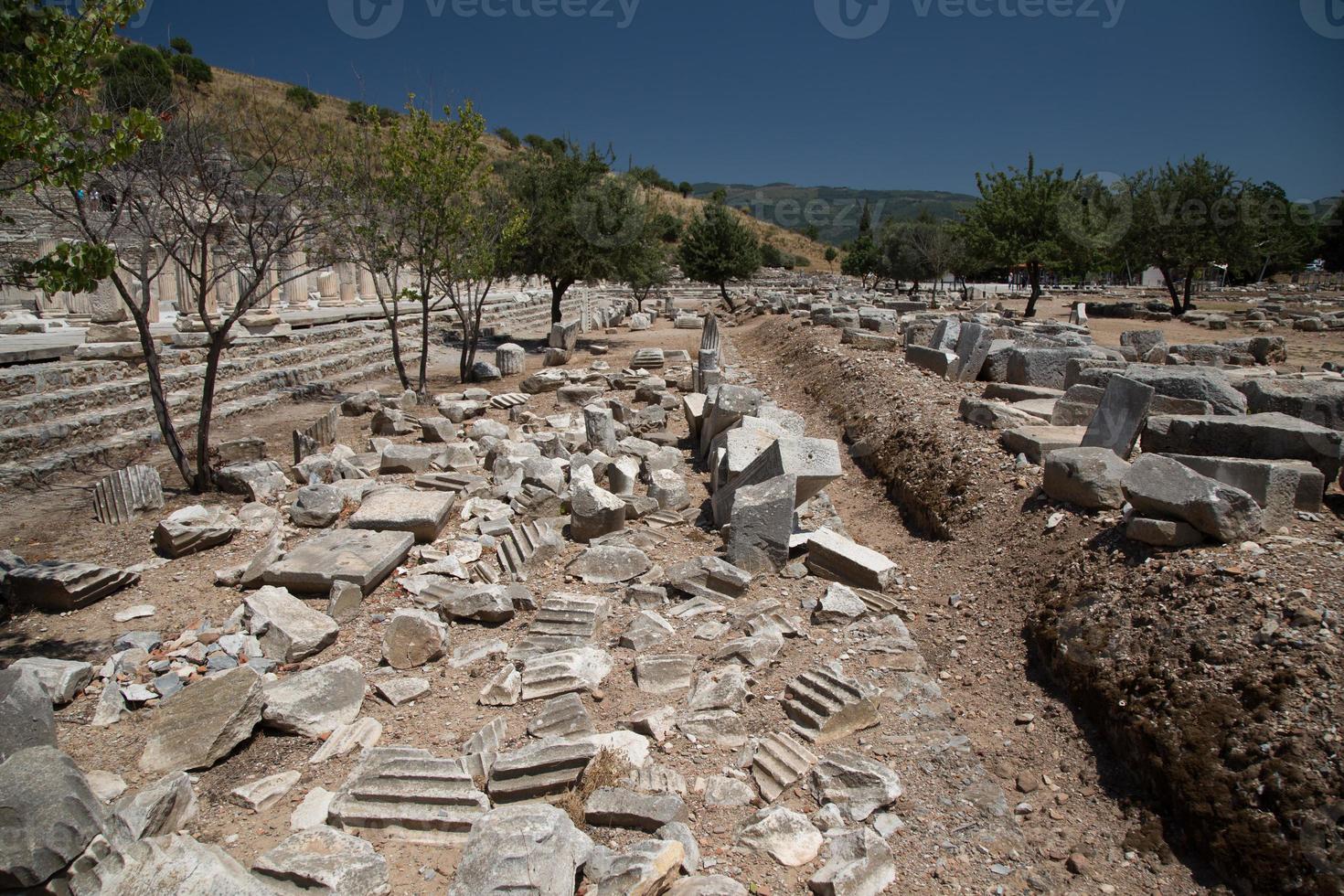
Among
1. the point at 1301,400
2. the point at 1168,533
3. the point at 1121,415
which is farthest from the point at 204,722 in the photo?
the point at 1301,400

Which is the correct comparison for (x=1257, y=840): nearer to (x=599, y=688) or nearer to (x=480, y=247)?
(x=599, y=688)

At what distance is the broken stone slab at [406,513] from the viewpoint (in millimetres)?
6820

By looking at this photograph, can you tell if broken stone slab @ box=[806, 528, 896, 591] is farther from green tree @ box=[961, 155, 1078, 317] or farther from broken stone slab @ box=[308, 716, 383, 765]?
green tree @ box=[961, 155, 1078, 317]

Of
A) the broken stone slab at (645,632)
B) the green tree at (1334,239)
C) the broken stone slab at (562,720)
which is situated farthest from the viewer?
the green tree at (1334,239)

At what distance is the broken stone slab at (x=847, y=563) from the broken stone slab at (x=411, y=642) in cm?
306

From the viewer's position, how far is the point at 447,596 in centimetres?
584

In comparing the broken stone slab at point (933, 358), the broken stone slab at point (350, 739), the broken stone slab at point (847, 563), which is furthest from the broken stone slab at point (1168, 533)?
the broken stone slab at point (933, 358)

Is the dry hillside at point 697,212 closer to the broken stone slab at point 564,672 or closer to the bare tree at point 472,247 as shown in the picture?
the bare tree at point 472,247

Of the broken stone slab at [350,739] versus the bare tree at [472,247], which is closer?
the broken stone slab at [350,739]

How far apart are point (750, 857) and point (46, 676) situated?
13.6ft

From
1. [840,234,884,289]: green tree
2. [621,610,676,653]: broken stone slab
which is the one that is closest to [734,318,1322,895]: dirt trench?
[621,610,676,653]: broken stone slab

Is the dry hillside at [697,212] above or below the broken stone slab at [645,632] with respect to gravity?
above

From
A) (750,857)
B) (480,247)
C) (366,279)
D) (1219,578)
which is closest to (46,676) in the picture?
(750,857)

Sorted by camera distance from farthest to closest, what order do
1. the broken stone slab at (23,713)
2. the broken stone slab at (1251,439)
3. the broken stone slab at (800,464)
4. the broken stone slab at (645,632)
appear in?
the broken stone slab at (800,464)
the broken stone slab at (1251,439)
the broken stone slab at (645,632)
the broken stone slab at (23,713)
